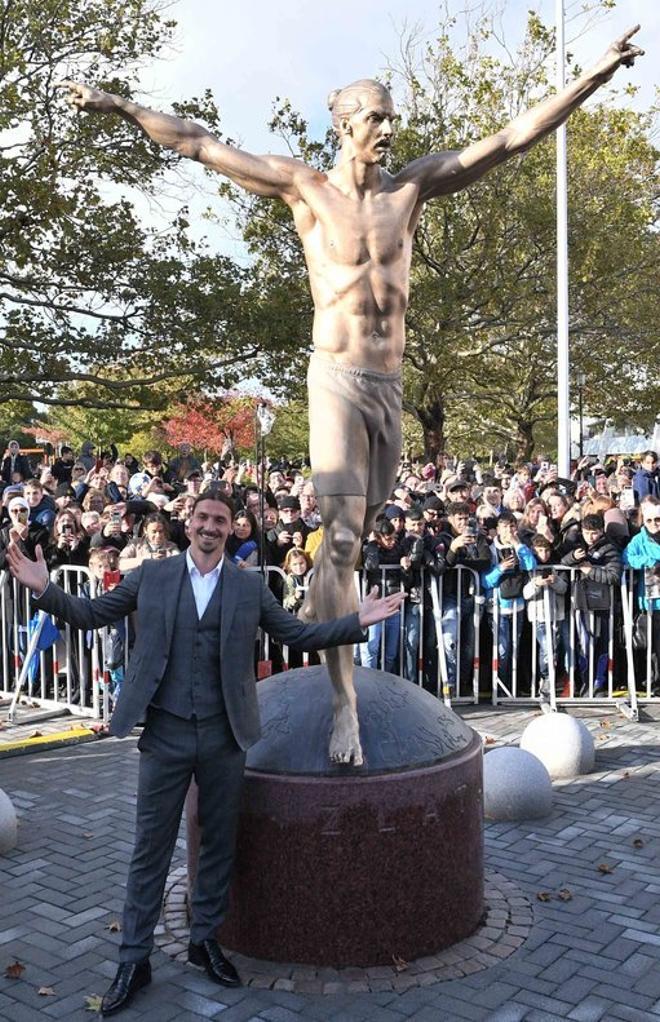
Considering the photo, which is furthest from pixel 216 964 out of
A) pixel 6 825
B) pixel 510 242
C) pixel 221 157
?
pixel 510 242

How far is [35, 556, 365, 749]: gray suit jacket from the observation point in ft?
14.0

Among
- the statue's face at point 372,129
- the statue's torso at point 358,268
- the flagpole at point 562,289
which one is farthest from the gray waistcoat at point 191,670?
the flagpole at point 562,289

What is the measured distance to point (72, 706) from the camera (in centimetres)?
949

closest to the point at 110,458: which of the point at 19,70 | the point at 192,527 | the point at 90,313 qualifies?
the point at 90,313

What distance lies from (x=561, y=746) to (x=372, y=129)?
465 centimetres

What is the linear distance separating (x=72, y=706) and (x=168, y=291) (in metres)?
7.09

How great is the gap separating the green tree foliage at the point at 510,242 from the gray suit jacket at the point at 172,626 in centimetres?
1490

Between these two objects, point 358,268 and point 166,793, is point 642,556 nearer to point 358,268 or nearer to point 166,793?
point 358,268

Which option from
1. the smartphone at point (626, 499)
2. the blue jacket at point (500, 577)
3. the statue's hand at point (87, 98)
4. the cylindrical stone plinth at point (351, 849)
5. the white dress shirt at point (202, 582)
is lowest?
the cylindrical stone plinth at point (351, 849)

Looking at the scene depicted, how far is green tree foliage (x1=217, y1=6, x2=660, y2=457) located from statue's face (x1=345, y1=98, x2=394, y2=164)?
14330 millimetres

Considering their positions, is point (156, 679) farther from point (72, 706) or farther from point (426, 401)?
point (426, 401)

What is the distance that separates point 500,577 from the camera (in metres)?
9.42

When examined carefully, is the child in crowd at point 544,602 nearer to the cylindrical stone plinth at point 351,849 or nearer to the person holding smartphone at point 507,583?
the person holding smartphone at point 507,583

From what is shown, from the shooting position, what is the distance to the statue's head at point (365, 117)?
4.47m
